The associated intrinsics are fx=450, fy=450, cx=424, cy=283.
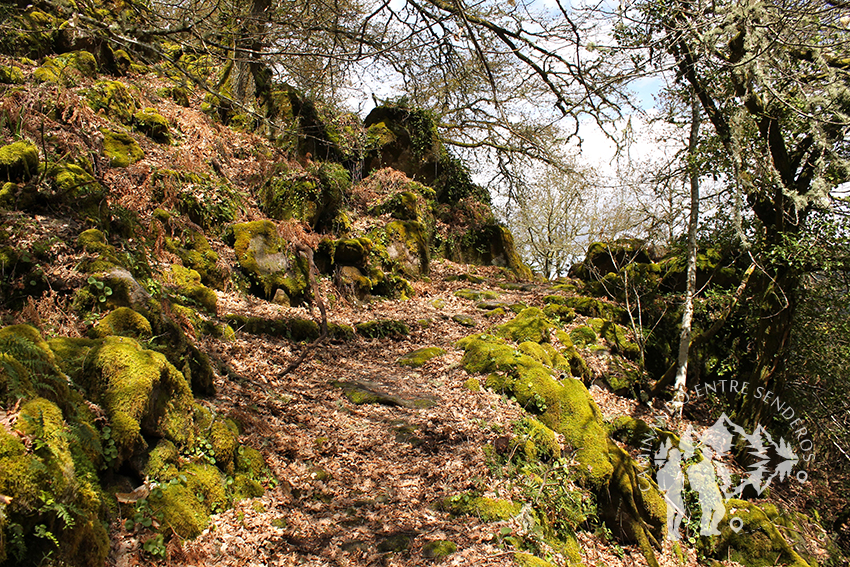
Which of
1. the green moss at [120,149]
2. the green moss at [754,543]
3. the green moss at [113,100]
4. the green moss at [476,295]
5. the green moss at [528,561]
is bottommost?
the green moss at [754,543]

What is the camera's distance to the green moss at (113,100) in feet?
27.7

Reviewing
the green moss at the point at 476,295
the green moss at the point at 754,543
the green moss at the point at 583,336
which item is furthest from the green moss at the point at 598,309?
the green moss at the point at 754,543

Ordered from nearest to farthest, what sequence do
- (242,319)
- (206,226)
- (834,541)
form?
(242,319) → (834,541) → (206,226)

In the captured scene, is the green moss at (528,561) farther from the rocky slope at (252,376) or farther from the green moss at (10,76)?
the green moss at (10,76)

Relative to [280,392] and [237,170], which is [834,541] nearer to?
[280,392]

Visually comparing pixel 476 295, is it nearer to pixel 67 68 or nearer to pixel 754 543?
pixel 754 543

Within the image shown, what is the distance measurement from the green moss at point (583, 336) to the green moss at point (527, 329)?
110cm

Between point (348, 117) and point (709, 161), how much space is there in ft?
36.7

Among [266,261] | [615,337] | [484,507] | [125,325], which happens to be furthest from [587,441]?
[266,261]

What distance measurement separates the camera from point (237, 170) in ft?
34.2

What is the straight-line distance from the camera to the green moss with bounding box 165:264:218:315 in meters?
6.34

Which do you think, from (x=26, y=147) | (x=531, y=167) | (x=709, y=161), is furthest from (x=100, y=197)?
(x=531, y=167)

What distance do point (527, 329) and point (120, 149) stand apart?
26.7 feet

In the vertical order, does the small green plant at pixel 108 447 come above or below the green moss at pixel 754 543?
above
